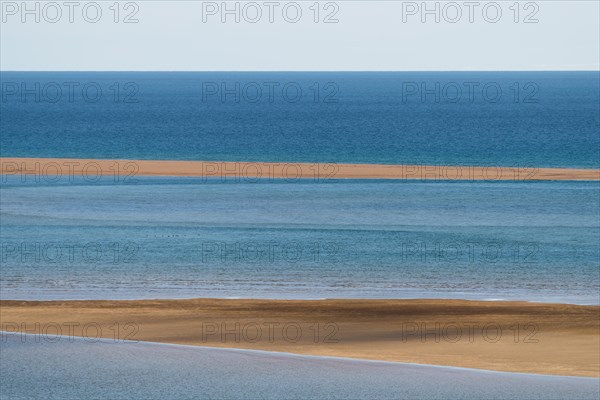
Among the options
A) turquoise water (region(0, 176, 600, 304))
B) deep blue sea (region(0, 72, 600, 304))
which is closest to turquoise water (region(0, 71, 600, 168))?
deep blue sea (region(0, 72, 600, 304))

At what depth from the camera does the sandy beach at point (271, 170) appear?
142ft

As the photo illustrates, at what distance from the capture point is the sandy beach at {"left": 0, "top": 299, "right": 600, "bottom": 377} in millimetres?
13891

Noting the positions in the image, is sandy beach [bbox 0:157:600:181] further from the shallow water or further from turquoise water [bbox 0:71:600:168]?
the shallow water

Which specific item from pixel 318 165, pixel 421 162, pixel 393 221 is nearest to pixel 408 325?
pixel 393 221

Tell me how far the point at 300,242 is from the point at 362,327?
8.60 meters

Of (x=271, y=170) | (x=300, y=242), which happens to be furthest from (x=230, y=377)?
(x=271, y=170)

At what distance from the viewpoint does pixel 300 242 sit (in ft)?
78.7

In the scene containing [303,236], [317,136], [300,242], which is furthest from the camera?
[317,136]

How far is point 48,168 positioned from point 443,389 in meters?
38.4

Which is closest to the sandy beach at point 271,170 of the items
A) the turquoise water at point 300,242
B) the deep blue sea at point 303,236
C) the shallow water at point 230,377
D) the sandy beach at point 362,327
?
the deep blue sea at point 303,236

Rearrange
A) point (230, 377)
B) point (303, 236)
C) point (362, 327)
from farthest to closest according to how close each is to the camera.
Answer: point (303, 236)
point (362, 327)
point (230, 377)

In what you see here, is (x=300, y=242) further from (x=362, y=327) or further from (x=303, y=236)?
(x=362, y=327)

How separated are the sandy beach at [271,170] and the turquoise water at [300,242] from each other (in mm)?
5556

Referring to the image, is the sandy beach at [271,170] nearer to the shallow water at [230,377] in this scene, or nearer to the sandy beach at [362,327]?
the sandy beach at [362,327]
